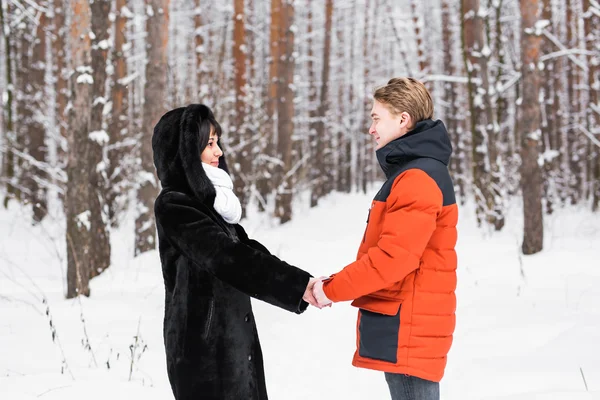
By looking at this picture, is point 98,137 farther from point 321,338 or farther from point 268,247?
point 321,338

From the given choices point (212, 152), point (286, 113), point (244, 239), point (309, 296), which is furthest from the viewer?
point (286, 113)

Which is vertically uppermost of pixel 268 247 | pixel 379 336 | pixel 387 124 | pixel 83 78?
pixel 83 78

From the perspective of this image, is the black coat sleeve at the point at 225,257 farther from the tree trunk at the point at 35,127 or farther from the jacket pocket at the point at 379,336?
the tree trunk at the point at 35,127

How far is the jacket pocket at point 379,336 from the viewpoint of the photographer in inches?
89.0

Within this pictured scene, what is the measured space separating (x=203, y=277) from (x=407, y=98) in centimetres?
114

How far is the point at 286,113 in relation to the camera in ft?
50.3

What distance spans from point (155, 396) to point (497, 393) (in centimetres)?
245

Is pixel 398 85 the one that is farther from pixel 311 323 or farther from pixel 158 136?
pixel 311 323

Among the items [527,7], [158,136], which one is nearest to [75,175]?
[158,136]

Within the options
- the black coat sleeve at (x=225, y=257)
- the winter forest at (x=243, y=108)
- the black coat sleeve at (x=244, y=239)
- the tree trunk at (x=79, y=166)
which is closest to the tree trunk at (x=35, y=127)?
the winter forest at (x=243, y=108)

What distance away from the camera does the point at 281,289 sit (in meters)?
2.41

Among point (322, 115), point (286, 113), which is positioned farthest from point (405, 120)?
point (322, 115)

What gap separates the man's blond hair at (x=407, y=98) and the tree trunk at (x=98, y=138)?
5.90 m

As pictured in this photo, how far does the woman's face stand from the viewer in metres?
2.55
